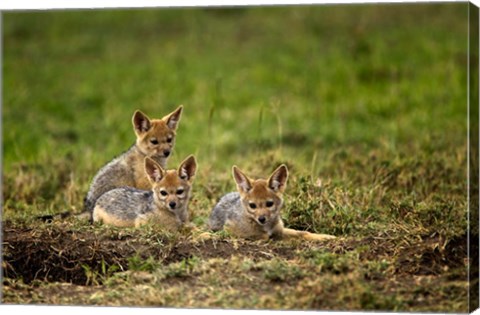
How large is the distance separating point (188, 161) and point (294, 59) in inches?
332

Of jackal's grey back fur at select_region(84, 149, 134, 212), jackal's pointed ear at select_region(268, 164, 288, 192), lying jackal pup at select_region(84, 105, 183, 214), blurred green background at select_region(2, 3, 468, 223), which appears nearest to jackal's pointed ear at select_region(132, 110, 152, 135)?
lying jackal pup at select_region(84, 105, 183, 214)

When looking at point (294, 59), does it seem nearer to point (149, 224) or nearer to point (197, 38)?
point (197, 38)

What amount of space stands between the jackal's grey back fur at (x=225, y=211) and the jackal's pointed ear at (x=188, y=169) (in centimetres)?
38

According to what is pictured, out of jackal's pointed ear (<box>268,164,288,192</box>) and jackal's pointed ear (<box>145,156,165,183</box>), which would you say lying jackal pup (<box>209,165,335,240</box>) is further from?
jackal's pointed ear (<box>145,156,165,183</box>)

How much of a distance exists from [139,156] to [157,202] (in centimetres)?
88

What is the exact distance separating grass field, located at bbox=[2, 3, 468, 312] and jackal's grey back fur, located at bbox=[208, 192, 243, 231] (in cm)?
27

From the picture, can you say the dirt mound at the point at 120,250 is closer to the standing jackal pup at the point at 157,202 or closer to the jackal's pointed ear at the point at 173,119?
the standing jackal pup at the point at 157,202

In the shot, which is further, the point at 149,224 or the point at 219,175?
the point at 219,175

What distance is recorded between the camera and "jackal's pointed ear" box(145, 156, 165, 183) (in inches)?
404

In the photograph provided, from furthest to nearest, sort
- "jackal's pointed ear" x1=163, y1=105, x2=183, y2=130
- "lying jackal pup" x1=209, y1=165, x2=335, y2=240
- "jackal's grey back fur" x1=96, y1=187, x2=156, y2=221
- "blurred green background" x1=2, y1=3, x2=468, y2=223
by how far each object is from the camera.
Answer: "blurred green background" x1=2, y1=3, x2=468, y2=223 < "jackal's pointed ear" x1=163, y1=105, x2=183, y2=130 < "jackal's grey back fur" x1=96, y1=187, x2=156, y2=221 < "lying jackal pup" x1=209, y1=165, x2=335, y2=240

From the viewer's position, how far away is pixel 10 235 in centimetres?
1034

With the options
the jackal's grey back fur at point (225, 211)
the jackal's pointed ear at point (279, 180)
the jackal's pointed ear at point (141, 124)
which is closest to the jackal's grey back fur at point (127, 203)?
the jackal's grey back fur at point (225, 211)

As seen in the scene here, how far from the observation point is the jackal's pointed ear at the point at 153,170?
10.3 meters

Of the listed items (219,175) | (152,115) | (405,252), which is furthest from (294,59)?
(405,252)
